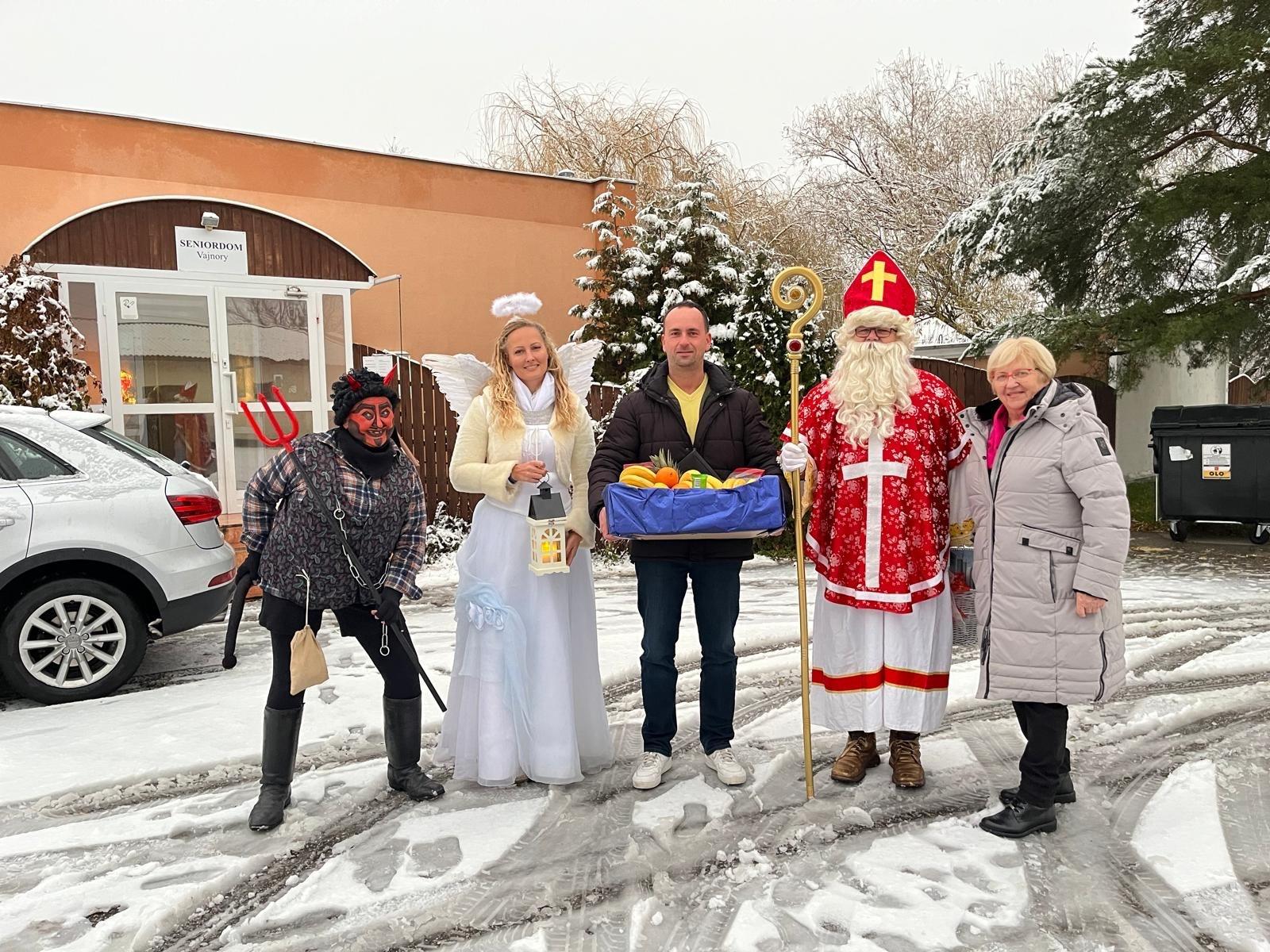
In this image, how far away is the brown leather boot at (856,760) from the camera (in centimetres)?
402

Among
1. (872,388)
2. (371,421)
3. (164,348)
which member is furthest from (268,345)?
(872,388)

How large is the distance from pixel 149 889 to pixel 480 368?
7.58ft

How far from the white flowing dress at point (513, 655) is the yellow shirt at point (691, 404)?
0.56 meters

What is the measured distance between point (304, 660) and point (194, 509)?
2.66m

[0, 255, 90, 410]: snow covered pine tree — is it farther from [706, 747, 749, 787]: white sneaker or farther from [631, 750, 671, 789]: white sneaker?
[706, 747, 749, 787]: white sneaker

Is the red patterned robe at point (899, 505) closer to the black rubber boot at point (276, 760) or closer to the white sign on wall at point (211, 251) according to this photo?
the black rubber boot at point (276, 760)

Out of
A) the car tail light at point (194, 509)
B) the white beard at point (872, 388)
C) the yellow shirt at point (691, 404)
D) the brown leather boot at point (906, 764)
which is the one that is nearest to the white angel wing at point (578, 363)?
the yellow shirt at point (691, 404)

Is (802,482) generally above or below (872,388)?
below

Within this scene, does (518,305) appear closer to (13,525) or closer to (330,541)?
(330,541)

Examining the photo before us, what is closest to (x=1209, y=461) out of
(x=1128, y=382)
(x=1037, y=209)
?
(x=1128, y=382)

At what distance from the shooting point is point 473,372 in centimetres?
417

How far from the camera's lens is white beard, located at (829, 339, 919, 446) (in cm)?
375

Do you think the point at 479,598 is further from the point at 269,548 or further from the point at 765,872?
the point at 765,872

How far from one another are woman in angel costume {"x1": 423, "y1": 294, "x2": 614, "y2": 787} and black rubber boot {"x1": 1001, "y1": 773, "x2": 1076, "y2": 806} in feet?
5.63
